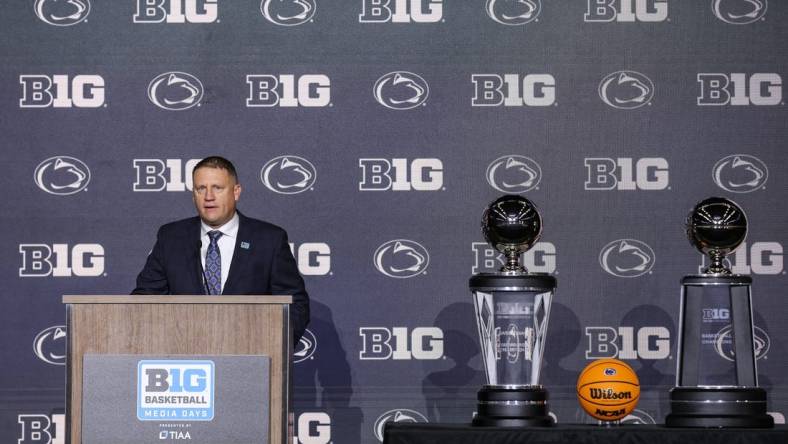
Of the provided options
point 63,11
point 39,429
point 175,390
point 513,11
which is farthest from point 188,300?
point 513,11

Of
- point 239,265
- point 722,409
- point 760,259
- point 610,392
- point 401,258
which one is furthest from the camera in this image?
point 401,258

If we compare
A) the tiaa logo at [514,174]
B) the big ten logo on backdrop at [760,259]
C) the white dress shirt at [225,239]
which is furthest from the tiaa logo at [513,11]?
the white dress shirt at [225,239]

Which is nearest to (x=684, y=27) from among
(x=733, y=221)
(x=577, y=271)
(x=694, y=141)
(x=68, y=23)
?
(x=694, y=141)

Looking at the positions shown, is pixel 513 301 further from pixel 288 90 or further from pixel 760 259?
pixel 288 90

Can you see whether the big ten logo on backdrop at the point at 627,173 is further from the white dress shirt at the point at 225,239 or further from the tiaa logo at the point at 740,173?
the white dress shirt at the point at 225,239

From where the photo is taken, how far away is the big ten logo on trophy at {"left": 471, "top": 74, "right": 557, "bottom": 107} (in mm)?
5988

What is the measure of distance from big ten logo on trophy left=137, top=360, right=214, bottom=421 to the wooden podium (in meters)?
0.06

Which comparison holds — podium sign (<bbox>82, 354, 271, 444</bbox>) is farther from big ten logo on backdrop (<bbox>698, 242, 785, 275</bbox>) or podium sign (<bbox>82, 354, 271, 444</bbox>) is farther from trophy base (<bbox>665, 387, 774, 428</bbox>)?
big ten logo on backdrop (<bbox>698, 242, 785, 275</bbox>)

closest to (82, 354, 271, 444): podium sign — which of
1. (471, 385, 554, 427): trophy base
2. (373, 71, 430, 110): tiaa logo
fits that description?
(471, 385, 554, 427): trophy base

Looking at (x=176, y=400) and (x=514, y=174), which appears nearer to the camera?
(x=176, y=400)

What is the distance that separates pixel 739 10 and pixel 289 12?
2439mm

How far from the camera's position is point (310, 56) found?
603cm

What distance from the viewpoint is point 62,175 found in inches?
237

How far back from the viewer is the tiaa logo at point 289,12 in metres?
6.05
